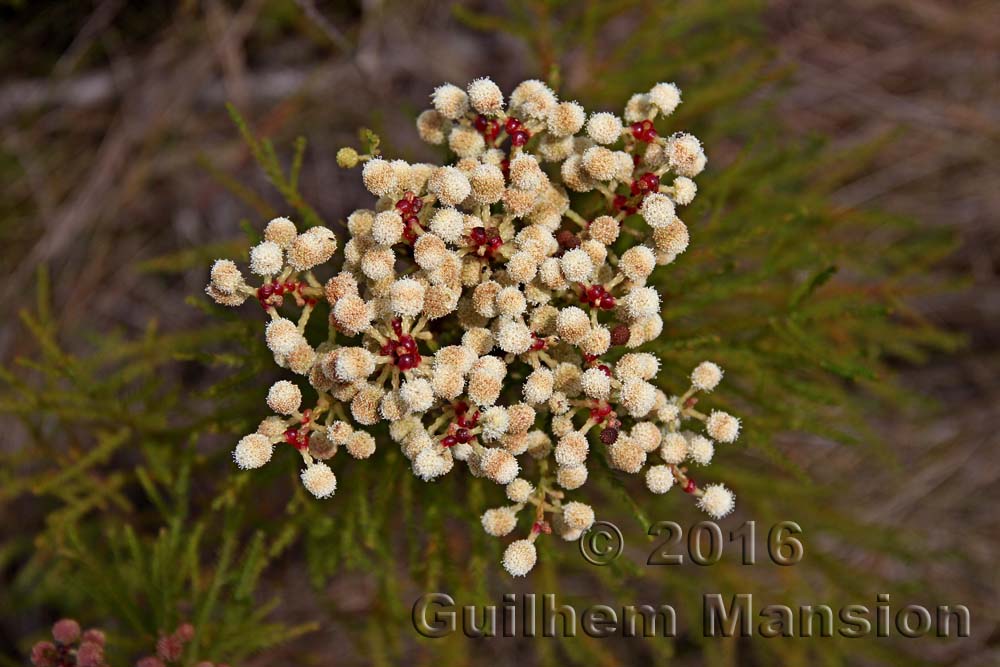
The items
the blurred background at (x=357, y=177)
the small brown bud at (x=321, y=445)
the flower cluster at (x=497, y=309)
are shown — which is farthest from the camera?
the blurred background at (x=357, y=177)

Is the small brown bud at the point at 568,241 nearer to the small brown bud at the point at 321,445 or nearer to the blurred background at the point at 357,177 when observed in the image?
the small brown bud at the point at 321,445

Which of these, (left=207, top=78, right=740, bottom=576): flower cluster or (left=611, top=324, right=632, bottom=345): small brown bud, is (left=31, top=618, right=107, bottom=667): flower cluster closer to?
(left=207, top=78, right=740, bottom=576): flower cluster

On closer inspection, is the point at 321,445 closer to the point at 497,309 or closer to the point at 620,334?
the point at 497,309

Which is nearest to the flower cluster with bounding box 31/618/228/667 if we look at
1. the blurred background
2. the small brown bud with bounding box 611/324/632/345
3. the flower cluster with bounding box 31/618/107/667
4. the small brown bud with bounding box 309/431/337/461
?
the flower cluster with bounding box 31/618/107/667

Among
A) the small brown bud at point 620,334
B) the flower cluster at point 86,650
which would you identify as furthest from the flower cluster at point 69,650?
the small brown bud at point 620,334

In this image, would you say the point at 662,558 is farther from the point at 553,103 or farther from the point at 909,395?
the point at 553,103

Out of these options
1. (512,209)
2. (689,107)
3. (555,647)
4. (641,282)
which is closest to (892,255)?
(689,107)

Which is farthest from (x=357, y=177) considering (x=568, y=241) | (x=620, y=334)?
(x=620, y=334)
